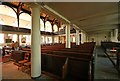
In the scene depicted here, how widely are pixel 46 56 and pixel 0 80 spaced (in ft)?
6.21

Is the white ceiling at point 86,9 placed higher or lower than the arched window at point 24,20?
lower

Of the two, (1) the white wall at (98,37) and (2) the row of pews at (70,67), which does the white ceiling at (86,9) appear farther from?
(1) the white wall at (98,37)

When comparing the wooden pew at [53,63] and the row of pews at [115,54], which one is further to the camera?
the row of pews at [115,54]

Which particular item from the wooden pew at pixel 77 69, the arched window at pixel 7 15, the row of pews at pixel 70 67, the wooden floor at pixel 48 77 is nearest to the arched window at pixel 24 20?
the arched window at pixel 7 15

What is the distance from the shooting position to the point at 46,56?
453 cm

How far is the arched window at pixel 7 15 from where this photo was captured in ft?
35.1

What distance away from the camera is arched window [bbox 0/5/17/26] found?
10.7 m

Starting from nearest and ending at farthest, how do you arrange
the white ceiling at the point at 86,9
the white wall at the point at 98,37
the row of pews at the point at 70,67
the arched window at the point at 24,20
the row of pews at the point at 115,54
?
1. the row of pews at the point at 70,67
2. the white ceiling at the point at 86,9
3. the row of pews at the point at 115,54
4. the arched window at the point at 24,20
5. the white wall at the point at 98,37

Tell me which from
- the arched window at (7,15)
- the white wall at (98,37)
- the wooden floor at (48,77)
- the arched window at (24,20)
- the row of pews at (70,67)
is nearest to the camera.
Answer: the row of pews at (70,67)

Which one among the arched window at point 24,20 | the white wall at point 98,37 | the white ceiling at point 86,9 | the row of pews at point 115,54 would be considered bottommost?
the row of pews at point 115,54

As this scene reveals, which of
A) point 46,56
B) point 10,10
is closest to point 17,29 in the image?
point 10,10

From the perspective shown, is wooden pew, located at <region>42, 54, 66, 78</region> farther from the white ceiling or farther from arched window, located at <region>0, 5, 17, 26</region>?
arched window, located at <region>0, 5, 17, 26</region>

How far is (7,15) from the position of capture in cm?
1121

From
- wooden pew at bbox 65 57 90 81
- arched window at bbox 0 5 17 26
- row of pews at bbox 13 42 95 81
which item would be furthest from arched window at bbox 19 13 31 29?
wooden pew at bbox 65 57 90 81
